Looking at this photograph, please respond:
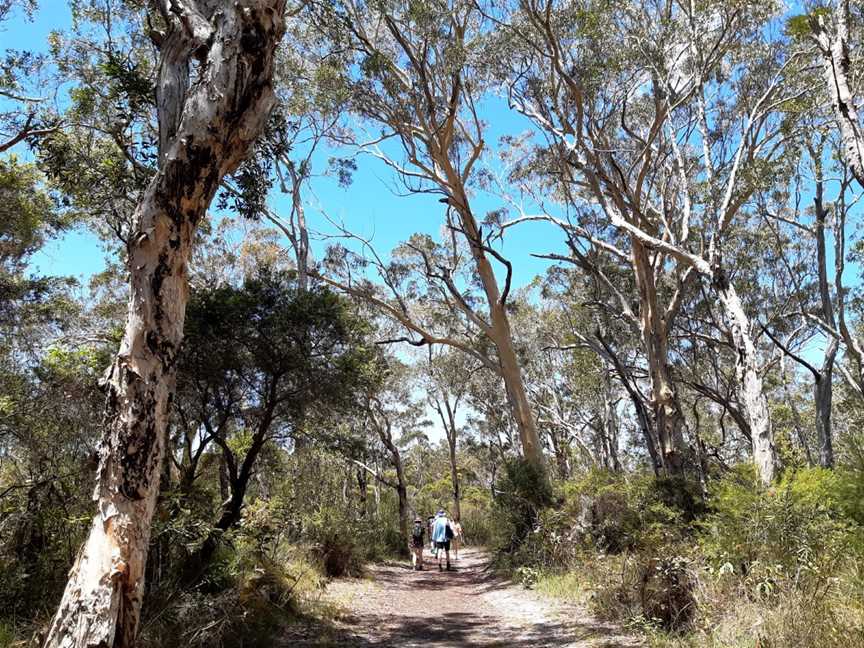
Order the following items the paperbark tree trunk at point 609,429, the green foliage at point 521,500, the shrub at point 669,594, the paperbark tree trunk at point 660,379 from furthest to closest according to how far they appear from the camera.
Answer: the paperbark tree trunk at point 609,429 < the green foliage at point 521,500 < the paperbark tree trunk at point 660,379 < the shrub at point 669,594

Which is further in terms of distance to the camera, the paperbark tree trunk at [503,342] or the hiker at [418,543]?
the hiker at [418,543]

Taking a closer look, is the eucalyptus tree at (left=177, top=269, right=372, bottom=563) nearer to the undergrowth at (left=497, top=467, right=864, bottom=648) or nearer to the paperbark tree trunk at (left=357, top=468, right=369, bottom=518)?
the undergrowth at (left=497, top=467, right=864, bottom=648)

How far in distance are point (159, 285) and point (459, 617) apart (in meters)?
6.40

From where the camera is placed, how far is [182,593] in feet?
16.7

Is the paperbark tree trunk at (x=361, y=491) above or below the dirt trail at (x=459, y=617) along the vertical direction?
above

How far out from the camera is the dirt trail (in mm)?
6151

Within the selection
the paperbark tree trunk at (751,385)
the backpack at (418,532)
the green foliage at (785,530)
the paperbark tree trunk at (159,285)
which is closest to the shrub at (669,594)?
the green foliage at (785,530)

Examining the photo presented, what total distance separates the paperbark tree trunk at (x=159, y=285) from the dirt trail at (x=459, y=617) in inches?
136

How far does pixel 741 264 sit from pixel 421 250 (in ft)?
31.5

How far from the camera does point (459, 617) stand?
7.90 metres

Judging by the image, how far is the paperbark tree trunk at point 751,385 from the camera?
748 centimetres

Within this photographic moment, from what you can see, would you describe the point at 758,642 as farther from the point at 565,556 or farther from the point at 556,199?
the point at 556,199

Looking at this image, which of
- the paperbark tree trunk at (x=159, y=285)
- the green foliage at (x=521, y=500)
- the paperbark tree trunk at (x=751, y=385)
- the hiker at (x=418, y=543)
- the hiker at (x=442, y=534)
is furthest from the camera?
the hiker at (x=418, y=543)

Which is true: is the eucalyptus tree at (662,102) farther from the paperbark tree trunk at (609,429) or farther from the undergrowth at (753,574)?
the paperbark tree trunk at (609,429)
